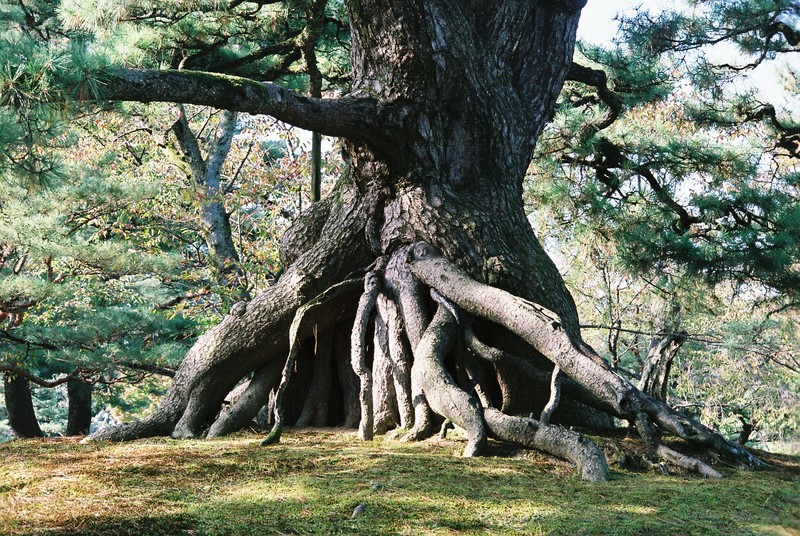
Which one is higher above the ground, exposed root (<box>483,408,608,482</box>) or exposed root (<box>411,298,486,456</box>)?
exposed root (<box>411,298,486,456</box>)

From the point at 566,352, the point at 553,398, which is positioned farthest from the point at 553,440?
the point at 566,352

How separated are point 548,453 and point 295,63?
575cm

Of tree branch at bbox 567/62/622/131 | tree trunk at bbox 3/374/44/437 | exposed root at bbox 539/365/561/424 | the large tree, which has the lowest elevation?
tree trunk at bbox 3/374/44/437

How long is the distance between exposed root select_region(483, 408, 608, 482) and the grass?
0.25 feet

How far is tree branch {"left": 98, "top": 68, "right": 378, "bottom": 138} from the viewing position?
13.2ft

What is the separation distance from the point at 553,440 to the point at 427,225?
1.87m

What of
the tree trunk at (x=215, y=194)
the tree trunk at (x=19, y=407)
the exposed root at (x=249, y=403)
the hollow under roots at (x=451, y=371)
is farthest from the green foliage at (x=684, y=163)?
the tree trunk at (x=19, y=407)

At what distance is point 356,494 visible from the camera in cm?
307

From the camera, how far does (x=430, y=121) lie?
5199 mm

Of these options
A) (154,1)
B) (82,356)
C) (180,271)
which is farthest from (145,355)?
(154,1)

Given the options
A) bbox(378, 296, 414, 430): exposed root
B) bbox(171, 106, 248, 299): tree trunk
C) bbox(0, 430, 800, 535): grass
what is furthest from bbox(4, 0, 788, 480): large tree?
bbox(171, 106, 248, 299): tree trunk

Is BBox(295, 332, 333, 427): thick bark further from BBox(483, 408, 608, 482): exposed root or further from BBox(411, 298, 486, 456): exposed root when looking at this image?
BBox(483, 408, 608, 482): exposed root

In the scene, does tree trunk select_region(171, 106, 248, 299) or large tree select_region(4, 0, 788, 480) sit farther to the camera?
tree trunk select_region(171, 106, 248, 299)

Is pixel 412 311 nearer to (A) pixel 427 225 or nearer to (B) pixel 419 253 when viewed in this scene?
(B) pixel 419 253
